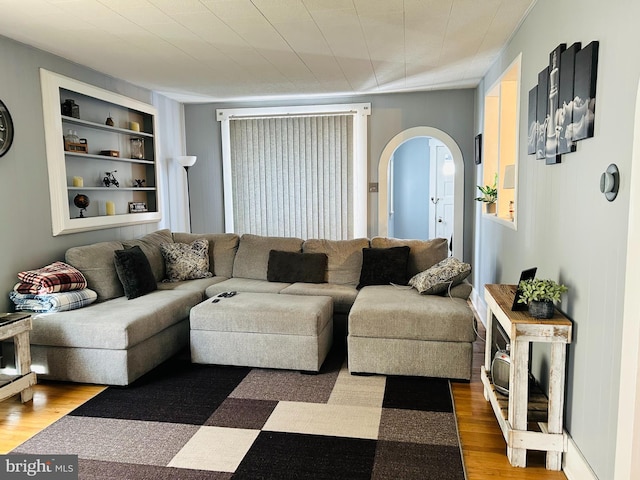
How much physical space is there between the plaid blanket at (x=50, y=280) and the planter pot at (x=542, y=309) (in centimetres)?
321

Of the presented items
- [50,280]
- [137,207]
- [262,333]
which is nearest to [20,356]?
[50,280]

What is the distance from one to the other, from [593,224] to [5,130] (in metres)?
3.81

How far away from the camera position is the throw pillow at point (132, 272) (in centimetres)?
395

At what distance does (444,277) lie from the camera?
3.71m

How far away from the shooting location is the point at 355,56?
13.5ft

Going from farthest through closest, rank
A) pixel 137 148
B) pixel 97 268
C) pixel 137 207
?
pixel 137 148 < pixel 137 207 < pixel 97 268

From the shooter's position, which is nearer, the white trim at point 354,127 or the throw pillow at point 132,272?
the throw pillow at point 132,272

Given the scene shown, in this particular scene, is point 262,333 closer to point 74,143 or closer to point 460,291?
point 460,291

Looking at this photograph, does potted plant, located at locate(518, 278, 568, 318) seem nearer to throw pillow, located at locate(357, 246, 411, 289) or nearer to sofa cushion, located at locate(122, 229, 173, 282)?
throw pillow, located at locate(357, 246, 411, 289)

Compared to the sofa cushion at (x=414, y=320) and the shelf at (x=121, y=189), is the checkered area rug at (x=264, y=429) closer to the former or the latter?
the sofa cushion at (x=414, y=320)

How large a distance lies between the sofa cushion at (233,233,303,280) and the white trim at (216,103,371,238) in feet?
4.84

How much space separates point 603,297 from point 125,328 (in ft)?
9.08

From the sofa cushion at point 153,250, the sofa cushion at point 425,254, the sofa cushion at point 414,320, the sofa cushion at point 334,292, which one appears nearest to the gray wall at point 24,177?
the sofa cushion at point 153,250

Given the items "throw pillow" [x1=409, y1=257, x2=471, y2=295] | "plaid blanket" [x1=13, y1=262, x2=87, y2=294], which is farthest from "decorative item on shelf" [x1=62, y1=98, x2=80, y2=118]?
"throw pillow" [x1=409, y1=257, x2=471, y2=295]
